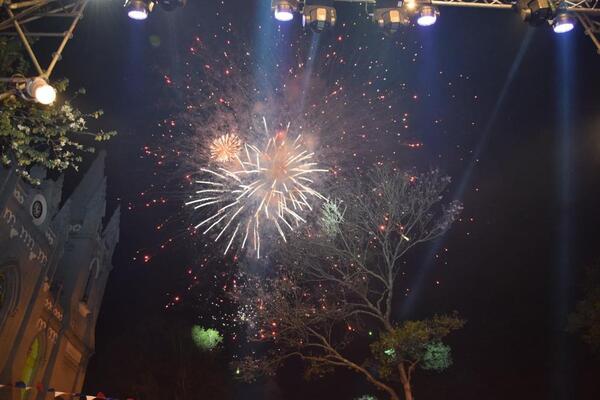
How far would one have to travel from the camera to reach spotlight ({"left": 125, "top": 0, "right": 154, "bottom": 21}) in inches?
253

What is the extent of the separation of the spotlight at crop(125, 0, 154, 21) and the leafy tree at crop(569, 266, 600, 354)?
2074cm

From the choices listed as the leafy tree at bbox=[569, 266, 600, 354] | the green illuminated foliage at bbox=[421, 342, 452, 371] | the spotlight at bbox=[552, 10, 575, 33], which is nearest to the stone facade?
the green illuminated foliage at bbox=[421, 342, 452, 371]

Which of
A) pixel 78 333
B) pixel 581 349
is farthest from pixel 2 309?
pixel 581 349

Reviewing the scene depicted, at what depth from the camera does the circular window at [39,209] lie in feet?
55.4

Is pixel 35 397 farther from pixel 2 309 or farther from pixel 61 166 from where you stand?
pixel 61 166

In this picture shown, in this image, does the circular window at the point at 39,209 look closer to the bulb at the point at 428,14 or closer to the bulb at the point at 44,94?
the bulb at the point at 44,94

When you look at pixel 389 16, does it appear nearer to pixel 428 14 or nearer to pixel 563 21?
pixel 428 14

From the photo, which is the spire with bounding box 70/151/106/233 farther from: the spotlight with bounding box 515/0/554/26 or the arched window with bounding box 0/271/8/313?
the spotlight with bounding box 515/0/554/26

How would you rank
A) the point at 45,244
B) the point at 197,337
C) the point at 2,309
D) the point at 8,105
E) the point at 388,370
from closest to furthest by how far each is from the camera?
the point at 8,105
the point at 388,370
the point at 2,309
the point at 45,244
the point at 197,337

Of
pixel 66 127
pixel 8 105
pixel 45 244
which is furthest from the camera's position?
pixel 45 244

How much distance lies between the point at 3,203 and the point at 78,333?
1013 cm

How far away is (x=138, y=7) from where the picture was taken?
645cm

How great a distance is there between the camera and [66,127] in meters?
8.44

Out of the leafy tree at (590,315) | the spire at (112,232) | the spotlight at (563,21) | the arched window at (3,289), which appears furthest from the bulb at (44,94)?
the spire at (112,232)
